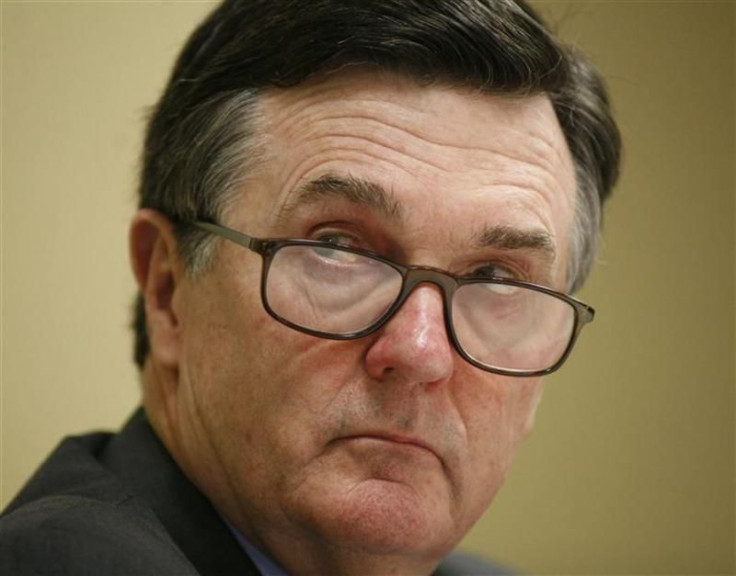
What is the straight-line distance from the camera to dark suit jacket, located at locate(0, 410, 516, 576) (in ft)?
3.02

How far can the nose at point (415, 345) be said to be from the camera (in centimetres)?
114

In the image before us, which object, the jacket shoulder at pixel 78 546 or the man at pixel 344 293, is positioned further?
the man at pixel 344 293

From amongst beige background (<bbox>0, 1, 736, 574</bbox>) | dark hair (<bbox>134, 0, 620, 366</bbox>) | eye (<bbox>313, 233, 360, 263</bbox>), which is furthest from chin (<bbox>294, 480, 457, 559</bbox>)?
beige background (<bbox>0, 1, 736, 574</bbox>)

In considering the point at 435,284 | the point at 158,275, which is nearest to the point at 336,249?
the point at 435,284

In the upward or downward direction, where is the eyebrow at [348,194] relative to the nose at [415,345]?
upward

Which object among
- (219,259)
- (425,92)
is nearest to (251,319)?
(219,259)

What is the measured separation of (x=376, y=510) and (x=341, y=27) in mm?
636

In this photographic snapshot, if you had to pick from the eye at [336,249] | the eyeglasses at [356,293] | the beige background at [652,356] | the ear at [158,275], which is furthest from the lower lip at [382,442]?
the beige background at [652,356]

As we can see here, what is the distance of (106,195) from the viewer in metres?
2.20

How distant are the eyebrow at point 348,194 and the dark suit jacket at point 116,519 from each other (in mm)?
403

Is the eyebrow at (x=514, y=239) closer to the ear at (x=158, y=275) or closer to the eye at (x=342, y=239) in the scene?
the eye at (x=342, y=239)

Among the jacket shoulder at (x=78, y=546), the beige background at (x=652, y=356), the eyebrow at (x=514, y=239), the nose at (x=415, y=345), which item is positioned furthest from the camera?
the beige background at (x=652, y=356)

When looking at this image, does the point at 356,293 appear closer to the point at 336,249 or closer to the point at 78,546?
the point at 336,249

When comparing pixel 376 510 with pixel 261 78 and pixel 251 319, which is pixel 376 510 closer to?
pixel 251 319
